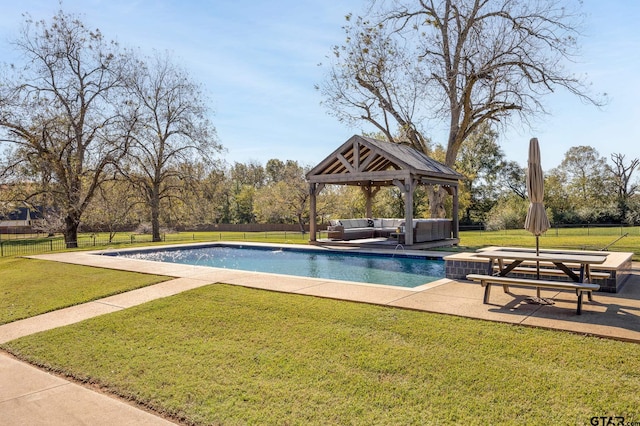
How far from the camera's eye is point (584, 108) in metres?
16.7

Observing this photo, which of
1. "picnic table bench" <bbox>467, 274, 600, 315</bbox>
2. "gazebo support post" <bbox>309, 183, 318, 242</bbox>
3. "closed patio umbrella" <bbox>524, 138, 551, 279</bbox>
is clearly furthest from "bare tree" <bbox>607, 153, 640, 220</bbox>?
"picnic table bench" <bbox>467, 274, 600, 315</bbox>

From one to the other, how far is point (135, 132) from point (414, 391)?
22552 millimetres

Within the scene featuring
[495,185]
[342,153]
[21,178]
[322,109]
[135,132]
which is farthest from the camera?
[495,185]

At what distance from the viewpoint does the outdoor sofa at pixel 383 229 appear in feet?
46.6

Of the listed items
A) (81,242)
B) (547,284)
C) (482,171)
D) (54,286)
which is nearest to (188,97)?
(81,242)

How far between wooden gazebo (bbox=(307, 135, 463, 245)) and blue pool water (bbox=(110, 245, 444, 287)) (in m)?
2.00

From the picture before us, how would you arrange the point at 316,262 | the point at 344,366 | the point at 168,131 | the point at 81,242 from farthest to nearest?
the point at 168,131 → the point at 81,242 → the point at 316,262 → the point at 344,366

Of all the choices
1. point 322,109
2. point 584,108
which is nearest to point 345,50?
point 322,109

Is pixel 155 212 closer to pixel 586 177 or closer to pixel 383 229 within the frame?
pixel 383 229

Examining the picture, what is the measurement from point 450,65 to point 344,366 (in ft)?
55.9

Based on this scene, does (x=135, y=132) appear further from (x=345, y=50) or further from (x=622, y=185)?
(x=622, y=185)

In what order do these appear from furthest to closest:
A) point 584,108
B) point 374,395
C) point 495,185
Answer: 1. point 495,185
2. point 584,108
3. point 374,395

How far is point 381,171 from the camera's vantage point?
14336mm

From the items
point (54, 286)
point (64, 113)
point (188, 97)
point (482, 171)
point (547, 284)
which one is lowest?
point (54, 286)
